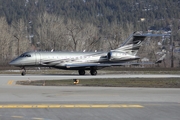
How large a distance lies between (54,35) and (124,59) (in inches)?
2178

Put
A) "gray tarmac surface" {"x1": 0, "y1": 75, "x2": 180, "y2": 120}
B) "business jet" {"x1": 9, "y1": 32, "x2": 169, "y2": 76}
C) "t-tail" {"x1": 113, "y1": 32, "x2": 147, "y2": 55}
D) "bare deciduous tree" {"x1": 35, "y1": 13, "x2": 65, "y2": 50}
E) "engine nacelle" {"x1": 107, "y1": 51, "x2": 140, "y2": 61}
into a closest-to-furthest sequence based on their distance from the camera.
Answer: "gray tarmac surface" {"x1": 0, "y1": 75, "x2": 180, "y2": 120} < "business jet" {"x1": 9, "y1": 32, "x2": 169, "y2": 76} < "engine nacelle" {"x1": 107, "y1": 51, "x2": 140, "y2": 61} < "t-tail" {"x1": 113, "y1": 32, "x2": 147, "y2": 55} < "bare deciduous tree" {"x1": 35, "y1": 13, "x2": 65, "y2": 50}

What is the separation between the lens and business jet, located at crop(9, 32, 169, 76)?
48.2 m

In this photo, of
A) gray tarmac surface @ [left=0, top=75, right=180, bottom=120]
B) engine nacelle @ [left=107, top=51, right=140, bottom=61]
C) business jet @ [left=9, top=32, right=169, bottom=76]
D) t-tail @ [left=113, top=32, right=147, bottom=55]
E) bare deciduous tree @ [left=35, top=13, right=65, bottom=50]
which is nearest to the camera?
gray tarmac surface @ [left=0, top=75, right=180, bottom=120]

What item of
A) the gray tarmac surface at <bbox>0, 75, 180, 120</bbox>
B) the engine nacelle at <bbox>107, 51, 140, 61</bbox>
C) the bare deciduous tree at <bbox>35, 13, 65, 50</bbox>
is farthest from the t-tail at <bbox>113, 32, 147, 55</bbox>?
the bare deciduous tree at <bbox>35, 13, 65, 50</bbox>

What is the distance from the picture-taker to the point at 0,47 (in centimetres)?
10044

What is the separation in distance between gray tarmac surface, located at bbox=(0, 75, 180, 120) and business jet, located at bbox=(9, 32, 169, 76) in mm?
20535

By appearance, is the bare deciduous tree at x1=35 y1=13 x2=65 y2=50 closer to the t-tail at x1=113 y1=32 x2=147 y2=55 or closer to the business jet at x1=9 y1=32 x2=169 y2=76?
the t-tail at x1=113 y1=32 x2=147 y2=55

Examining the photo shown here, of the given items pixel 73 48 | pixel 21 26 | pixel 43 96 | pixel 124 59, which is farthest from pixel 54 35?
pixel 43 96
